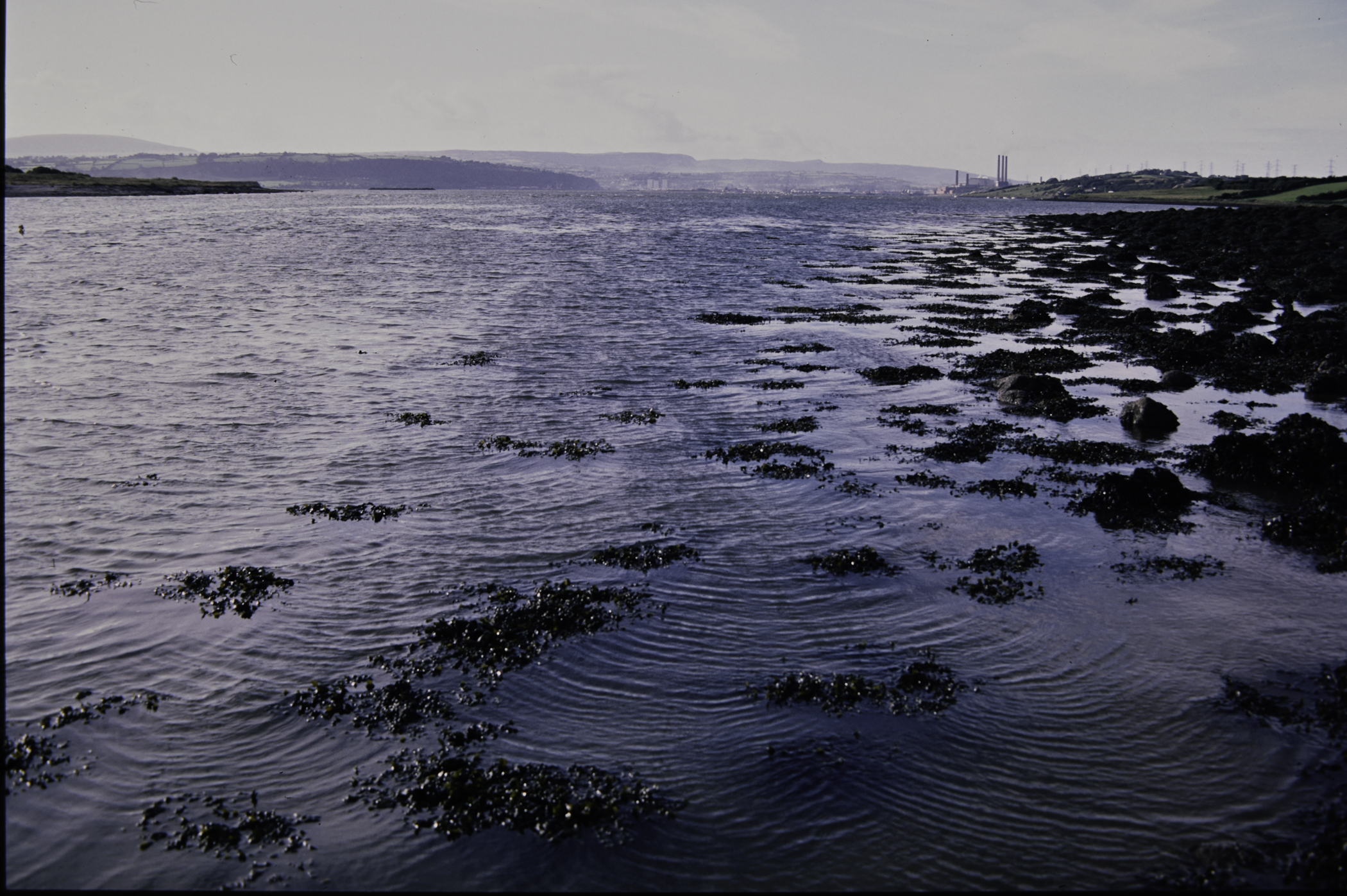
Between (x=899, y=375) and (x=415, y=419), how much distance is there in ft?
42.6

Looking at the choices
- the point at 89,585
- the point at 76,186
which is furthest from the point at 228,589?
the point at 76,186

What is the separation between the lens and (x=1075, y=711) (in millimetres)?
8266

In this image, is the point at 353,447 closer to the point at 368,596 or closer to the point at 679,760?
the point at 368,596

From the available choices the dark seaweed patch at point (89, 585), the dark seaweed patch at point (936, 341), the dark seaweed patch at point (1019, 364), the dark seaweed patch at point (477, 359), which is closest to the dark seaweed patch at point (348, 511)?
the dark seaweed patch at point (89, 585)

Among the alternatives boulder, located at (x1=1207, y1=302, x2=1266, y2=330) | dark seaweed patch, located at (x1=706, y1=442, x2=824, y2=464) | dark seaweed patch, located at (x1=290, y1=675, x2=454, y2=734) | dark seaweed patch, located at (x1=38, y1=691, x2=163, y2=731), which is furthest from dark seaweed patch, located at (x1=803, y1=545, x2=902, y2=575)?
boulder, located at (x1=1207, y1=302, x2=1266, y2=330)

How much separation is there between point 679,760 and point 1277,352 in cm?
2491

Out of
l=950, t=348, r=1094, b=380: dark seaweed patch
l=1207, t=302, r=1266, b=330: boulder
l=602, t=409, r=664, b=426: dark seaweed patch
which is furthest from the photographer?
l=1207, t=302, r=1266, b=330: boulder

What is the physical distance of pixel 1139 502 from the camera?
42.8ft

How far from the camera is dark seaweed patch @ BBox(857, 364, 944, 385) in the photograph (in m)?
22.4

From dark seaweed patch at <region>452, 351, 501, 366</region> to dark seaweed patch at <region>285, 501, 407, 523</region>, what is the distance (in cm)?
1110

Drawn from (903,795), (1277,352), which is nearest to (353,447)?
(903,795)

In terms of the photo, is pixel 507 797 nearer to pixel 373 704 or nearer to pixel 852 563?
pixel 373 704

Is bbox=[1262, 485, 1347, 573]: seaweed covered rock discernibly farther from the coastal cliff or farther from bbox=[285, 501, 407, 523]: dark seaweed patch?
the coastal cliff

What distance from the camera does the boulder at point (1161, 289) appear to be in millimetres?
36969
